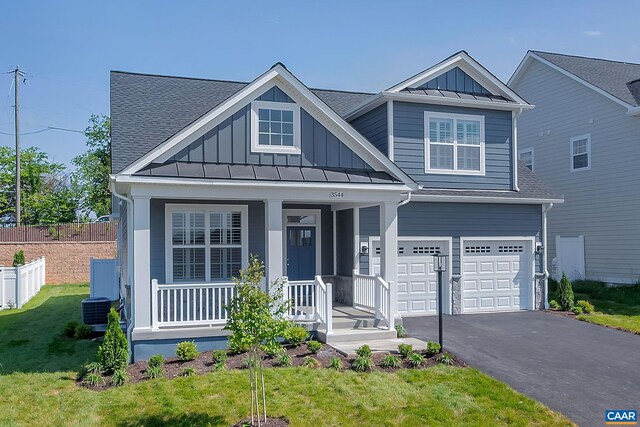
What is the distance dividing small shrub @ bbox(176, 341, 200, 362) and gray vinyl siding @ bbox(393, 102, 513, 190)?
7.05 meters

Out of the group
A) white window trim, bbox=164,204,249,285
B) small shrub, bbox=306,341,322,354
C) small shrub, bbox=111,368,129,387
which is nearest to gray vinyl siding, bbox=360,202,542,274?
white window trim, bbox=164,204,249,285

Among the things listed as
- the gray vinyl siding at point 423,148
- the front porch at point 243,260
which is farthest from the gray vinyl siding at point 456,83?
the front porch at point 243,260

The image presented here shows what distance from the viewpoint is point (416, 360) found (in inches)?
367

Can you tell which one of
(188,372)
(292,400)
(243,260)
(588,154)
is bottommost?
(292,400)

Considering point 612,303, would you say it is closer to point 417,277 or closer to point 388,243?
point 417,277

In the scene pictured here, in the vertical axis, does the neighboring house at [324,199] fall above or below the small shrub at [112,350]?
above

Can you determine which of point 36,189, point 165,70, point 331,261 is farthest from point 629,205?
point 36,189

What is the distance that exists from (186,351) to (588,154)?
51.2 ft

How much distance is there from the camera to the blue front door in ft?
45.6

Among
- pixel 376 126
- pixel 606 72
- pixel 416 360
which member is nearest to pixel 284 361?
pixel 416 360

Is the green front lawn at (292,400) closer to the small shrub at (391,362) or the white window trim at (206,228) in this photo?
the small shrub at (391,362)

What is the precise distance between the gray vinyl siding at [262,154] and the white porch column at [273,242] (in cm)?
100

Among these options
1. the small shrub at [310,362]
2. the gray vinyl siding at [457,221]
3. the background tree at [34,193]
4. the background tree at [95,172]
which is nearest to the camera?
the small shrub at [310,362]

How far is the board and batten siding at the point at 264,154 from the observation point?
10.9m
